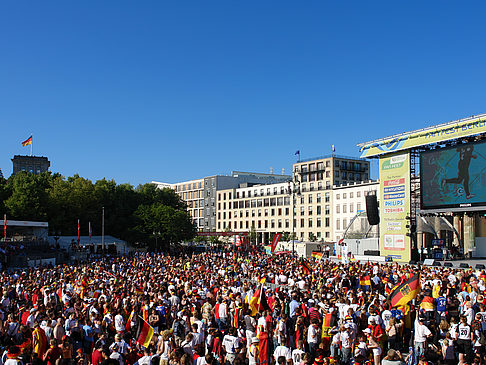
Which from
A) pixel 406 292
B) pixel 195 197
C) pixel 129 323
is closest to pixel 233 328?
pixel 129 323

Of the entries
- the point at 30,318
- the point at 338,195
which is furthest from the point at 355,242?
the point at 30,318

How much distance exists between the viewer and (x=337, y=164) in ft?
301

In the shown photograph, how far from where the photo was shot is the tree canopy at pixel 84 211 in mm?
65375

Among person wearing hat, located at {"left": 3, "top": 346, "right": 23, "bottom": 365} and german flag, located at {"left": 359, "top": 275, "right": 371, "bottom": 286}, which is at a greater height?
person wearing hat, located at {"left": 3, "top": 346, "right": 23, "bottom": 365}

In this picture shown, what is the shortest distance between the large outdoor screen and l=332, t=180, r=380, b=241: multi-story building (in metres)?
36.8

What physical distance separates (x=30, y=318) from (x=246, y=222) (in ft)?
314

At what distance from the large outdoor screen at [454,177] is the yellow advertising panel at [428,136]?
40.3 inches

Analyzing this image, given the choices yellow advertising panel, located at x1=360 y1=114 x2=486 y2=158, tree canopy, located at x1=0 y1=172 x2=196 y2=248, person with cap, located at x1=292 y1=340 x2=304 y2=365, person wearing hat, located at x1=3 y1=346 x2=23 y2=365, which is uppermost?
yellow advertising panel, located at x1=360 y1=114 x2=486 y2=158

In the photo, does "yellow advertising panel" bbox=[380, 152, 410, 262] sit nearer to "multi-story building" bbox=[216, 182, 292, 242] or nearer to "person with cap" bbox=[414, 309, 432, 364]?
"person with cap" bbox=[414, 309, 432, 364]

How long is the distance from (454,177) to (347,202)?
4519cm

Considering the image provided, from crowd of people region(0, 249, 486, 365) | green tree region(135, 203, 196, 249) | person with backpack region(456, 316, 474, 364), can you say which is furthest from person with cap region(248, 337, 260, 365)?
green tree region(135, 203, 196, 249)

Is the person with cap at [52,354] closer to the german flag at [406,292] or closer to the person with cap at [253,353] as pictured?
the person with cap at [253,353]

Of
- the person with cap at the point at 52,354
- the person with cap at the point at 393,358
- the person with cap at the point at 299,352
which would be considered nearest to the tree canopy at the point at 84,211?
the person with cap at the point at 52,354

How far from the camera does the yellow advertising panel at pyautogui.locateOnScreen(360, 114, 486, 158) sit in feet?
123
